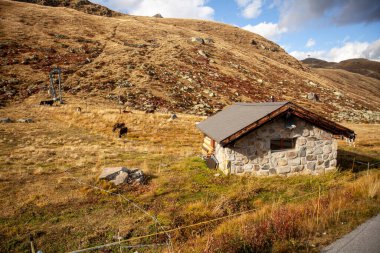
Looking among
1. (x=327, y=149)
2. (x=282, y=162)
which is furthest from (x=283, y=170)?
(x=327, y=149)

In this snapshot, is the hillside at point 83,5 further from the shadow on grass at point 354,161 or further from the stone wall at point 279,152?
the stone wall at point 279,152

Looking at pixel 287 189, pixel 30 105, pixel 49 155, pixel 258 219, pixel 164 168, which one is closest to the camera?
pixel 258 219

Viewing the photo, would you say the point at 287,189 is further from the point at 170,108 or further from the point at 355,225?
the point at 170,108

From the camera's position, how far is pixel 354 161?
20125 mm

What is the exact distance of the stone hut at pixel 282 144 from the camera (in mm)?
15727

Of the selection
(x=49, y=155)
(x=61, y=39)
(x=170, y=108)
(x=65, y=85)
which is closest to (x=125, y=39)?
(x=61, y=39)

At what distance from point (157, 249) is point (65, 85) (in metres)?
50.1

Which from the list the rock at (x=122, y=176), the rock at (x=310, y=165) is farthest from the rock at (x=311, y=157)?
the rock at (x=122, y=176)

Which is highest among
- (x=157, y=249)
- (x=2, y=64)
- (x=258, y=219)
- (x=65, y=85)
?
(x=2, y=64)

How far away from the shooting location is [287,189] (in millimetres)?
14125

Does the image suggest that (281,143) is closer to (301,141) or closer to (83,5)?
(301,141)

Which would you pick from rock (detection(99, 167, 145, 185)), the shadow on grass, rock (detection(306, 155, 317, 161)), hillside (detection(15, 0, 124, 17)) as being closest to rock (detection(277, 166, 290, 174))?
rock (detection(306, 155, 317, 161))

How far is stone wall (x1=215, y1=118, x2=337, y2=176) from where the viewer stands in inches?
626

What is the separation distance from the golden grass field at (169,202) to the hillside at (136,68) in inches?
1059
